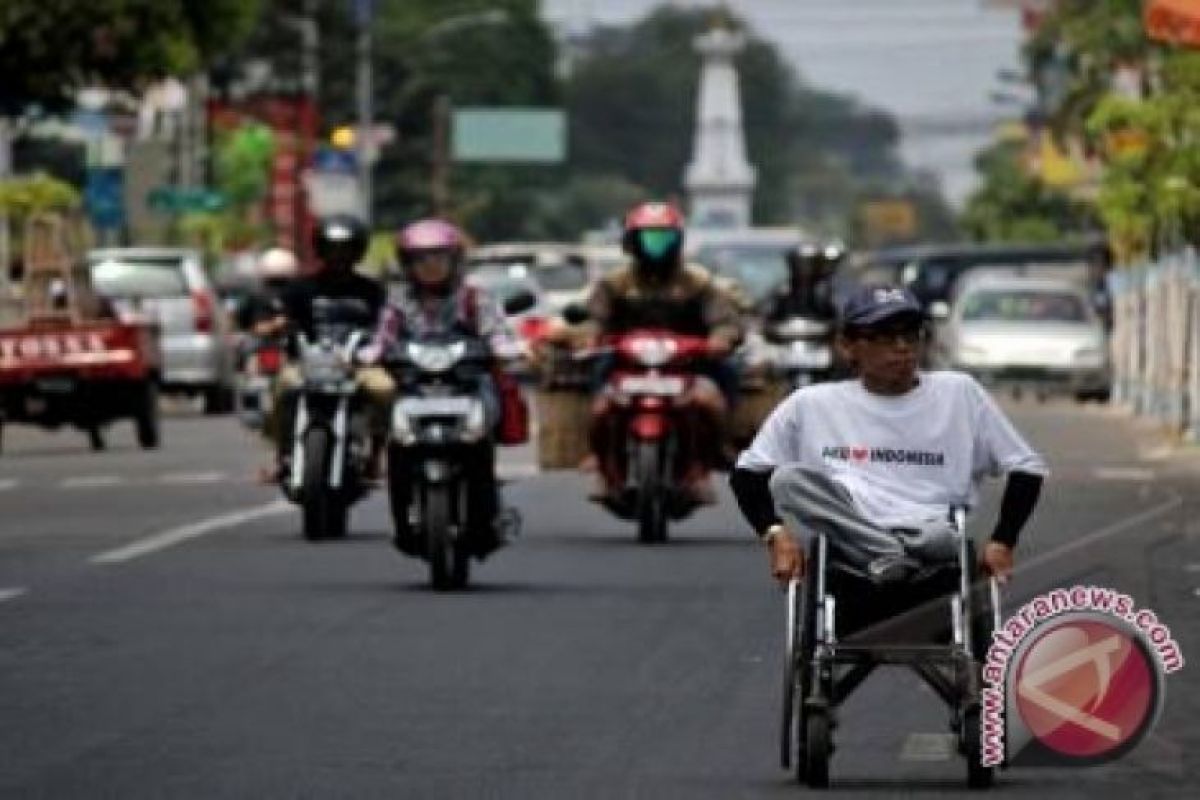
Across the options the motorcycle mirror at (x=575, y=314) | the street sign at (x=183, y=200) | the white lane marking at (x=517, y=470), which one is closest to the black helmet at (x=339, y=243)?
the motorcycle mirror at (x=575, y=314)

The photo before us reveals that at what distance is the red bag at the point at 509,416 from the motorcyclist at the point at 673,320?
2844 millimetres

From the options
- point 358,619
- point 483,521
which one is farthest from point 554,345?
point 358,619

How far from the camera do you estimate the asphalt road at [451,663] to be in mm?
14297

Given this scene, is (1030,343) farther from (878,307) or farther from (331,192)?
(878,307)

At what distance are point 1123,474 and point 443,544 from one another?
47.9 feet

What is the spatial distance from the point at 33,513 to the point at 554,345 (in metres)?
4.72

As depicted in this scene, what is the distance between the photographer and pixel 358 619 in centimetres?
2056

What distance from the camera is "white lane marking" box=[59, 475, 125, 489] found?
34906mm

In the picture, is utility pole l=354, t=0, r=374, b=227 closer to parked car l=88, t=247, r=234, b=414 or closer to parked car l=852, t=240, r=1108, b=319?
parked car l=852, t=240, r=1108, b=319

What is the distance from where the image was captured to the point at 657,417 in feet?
87.2

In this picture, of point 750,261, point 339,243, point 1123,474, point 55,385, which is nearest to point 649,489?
point 339,243

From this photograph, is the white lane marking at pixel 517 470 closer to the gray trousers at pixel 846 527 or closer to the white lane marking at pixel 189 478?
the white lane marking at pixel 189 478

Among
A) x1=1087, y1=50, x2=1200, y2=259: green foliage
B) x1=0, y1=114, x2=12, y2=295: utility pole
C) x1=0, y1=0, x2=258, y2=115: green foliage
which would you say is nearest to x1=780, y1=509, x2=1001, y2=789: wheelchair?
x1=1087, y1=50, x2=1200, y2=259: green foliage

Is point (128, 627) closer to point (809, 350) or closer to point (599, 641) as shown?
point (599, 641)
